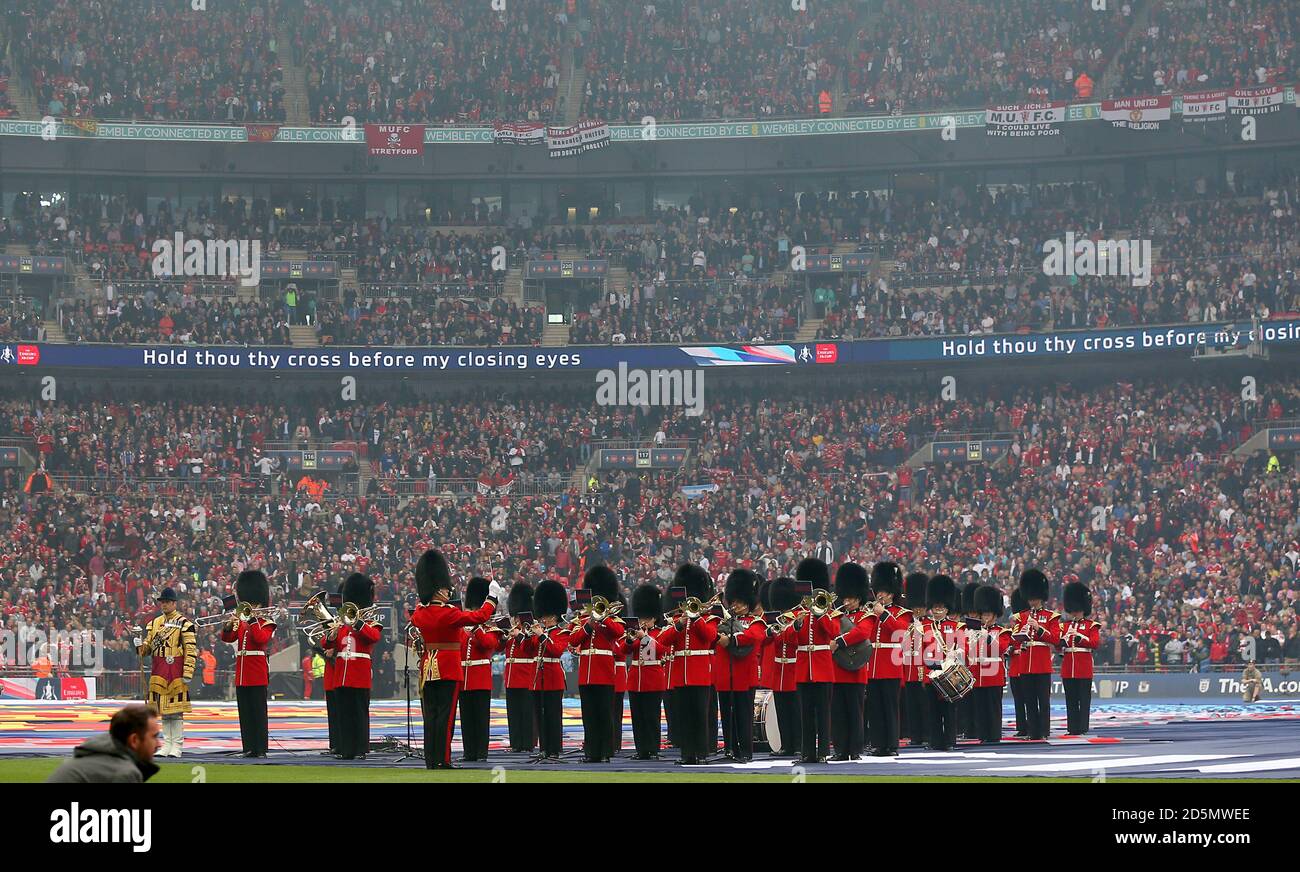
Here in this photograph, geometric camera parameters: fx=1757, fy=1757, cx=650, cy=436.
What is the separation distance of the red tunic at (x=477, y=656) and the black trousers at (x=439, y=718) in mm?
519

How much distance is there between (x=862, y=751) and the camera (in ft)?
69.5

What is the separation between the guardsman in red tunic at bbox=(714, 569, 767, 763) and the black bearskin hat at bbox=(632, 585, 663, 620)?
2.94ft

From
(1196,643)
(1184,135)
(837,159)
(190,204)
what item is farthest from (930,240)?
(190,204)

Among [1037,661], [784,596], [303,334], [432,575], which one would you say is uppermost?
[303,334]

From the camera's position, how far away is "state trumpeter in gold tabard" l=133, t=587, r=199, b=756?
22078mm

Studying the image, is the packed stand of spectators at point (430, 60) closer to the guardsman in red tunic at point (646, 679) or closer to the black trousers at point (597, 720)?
the guardsman in red tunic at point (646, 679)

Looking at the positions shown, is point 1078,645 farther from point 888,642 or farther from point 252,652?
point 252,652

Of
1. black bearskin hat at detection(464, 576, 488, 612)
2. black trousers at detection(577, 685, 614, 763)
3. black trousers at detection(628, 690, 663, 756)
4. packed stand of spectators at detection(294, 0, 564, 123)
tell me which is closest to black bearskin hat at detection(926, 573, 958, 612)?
black trousers at detection(628, 690, 663, 756)

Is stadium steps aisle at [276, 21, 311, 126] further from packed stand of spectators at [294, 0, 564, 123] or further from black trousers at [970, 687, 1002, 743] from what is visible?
black trousers at [970, 687, 1002, 743]

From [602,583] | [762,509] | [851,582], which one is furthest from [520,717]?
[762,509]

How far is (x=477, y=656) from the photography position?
19.5m

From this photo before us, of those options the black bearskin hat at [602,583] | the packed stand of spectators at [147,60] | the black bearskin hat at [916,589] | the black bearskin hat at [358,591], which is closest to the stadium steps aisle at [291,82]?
the packed stand of spectators at [147,60]

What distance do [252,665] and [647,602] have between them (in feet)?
16.3
